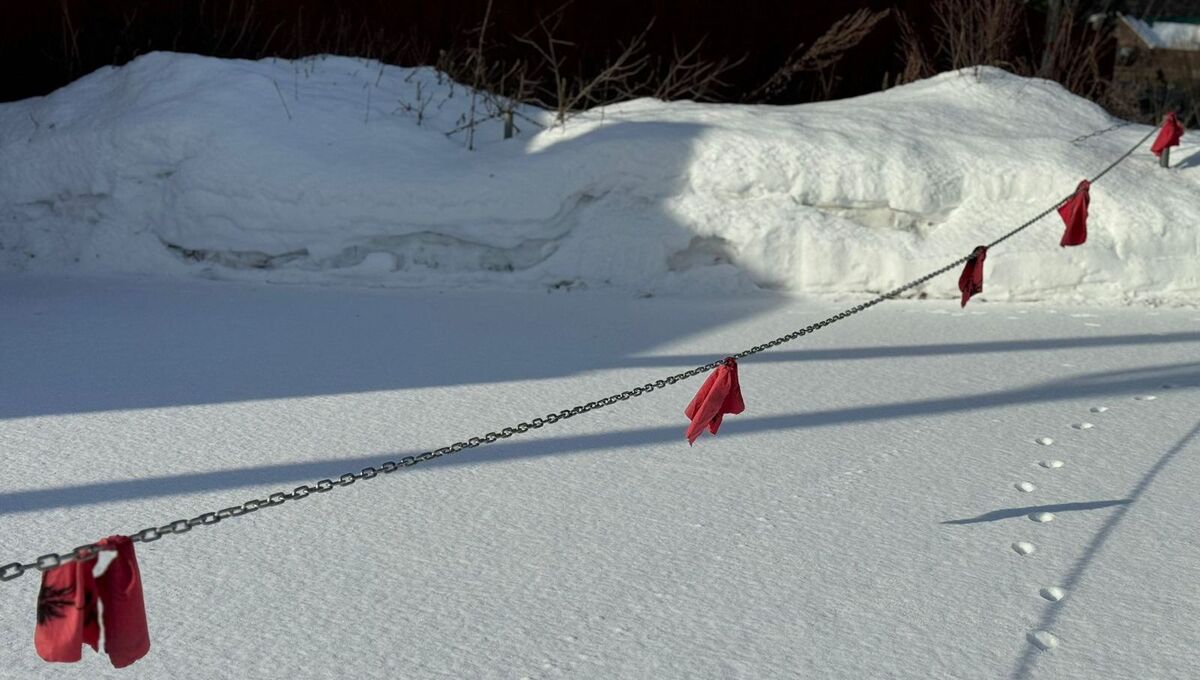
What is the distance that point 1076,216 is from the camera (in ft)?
21.1

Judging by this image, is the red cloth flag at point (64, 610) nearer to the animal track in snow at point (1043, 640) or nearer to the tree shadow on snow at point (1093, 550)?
the tree shadow on snow at point (1093, 550)

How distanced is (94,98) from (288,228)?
185cm

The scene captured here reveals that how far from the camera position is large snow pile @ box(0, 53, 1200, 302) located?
23.0ft

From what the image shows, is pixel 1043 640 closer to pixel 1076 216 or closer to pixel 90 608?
pixel 90 608

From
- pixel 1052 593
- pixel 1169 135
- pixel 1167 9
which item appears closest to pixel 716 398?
pixel 1052 593

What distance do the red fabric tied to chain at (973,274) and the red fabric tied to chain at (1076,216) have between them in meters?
1.31

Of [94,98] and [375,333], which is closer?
[375,333]

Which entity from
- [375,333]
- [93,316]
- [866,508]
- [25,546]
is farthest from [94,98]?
[866,508]

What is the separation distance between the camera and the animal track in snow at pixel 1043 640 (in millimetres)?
2889

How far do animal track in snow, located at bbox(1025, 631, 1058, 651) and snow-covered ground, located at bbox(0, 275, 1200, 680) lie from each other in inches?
0.7

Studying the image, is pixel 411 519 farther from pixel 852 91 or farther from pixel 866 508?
pixel 852 91

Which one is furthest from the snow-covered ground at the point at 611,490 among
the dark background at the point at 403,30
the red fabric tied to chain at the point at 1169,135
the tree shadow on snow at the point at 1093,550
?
the dark background at the point at 403,30

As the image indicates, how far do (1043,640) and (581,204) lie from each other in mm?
4548

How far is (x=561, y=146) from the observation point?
747cm
